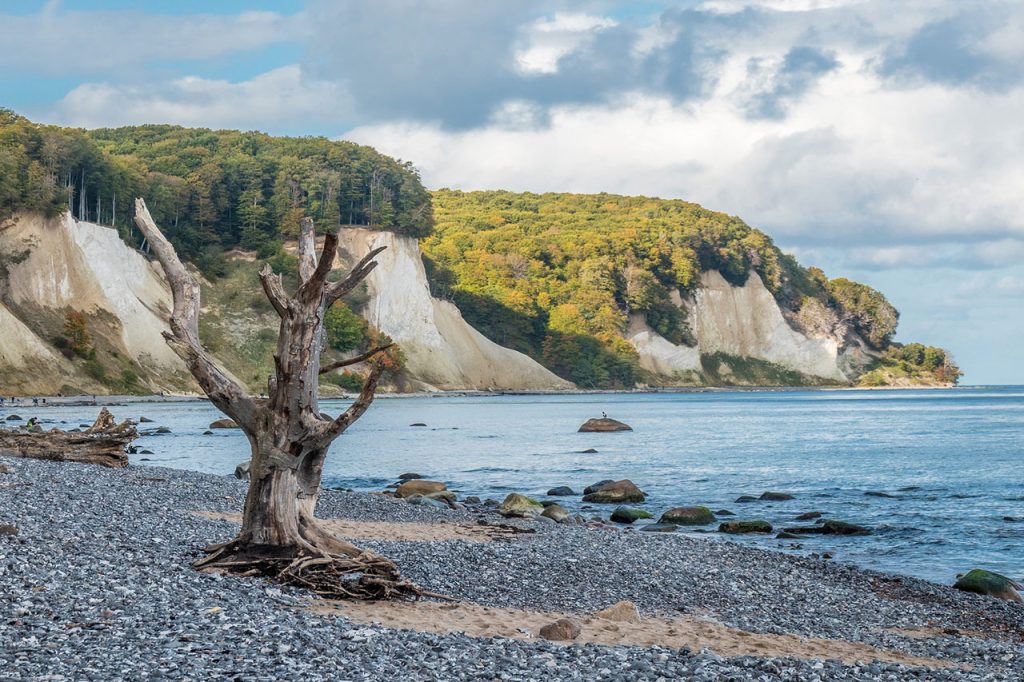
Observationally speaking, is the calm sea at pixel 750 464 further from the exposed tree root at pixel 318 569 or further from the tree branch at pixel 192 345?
the tree branch at pixel 192 345

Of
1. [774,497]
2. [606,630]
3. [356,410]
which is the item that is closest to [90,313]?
[774,497]

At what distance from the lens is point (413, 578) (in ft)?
53.0

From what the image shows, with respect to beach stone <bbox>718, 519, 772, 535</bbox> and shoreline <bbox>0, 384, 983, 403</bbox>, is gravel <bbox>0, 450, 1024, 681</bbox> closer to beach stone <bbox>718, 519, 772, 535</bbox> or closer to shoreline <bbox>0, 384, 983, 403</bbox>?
beach stone <bbox>718, 519, 772, 535</bbox>

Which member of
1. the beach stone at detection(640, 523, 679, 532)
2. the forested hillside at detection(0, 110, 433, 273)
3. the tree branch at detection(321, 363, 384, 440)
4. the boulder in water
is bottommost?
the boulder in water

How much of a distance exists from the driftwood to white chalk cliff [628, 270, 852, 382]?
493ft

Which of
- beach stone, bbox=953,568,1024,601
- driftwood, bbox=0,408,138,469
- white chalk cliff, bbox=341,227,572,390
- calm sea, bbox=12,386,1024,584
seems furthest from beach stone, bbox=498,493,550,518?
white chalk cliff, bbox=341,227,572,390

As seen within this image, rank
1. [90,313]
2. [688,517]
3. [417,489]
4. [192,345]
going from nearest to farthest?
[192,345]
[688,517]
[417,489]
[90,313]

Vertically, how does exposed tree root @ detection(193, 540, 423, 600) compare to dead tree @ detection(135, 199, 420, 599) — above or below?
below

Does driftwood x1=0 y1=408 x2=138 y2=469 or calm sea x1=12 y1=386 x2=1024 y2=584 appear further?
driftwood x1=0 y1=408 x2=138 y2=469

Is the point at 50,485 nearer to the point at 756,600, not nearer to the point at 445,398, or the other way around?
the point at 756,600

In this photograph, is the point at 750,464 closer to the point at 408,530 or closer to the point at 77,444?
the point at 408,530

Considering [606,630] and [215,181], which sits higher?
[215,181]

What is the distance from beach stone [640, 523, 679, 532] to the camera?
2695cm

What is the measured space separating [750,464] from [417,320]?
81.3 m
